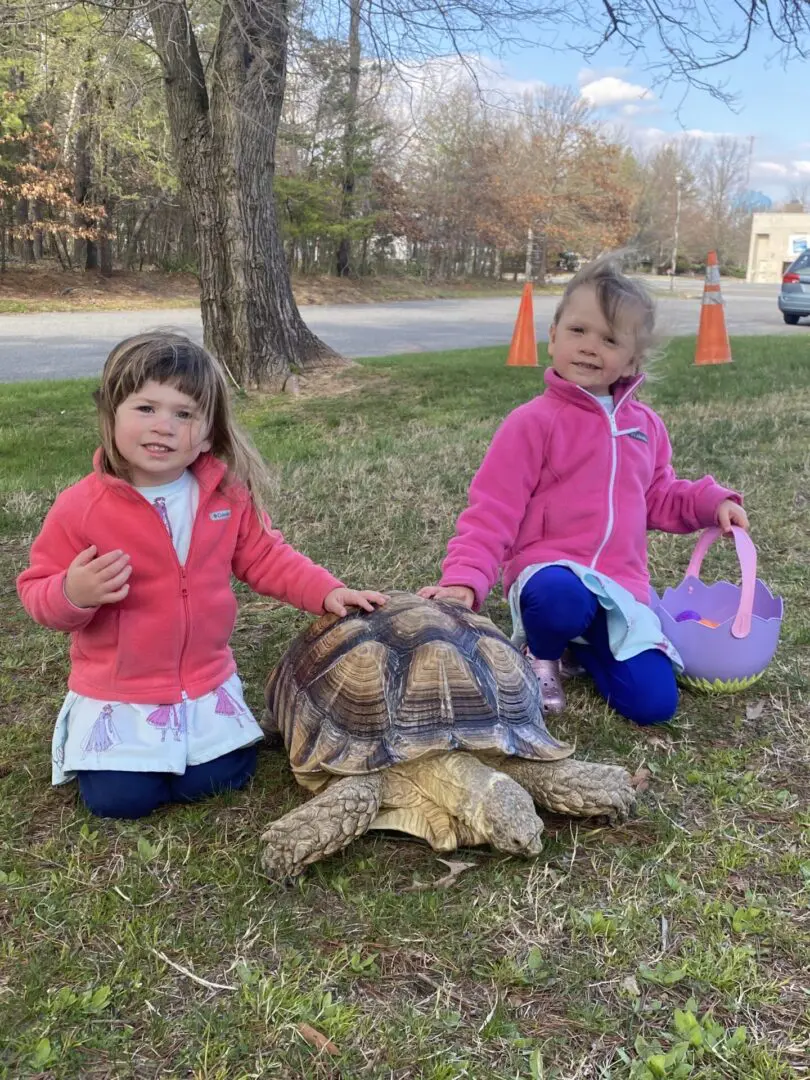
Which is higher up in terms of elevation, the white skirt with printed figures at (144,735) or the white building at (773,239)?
the white building at (773,239)

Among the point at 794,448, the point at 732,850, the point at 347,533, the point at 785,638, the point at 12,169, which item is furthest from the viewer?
the point at 12,169

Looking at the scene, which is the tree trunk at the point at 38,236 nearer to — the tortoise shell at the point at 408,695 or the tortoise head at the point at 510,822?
the tortoise shell at the point at 408,695

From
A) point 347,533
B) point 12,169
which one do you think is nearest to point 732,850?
point 347,533

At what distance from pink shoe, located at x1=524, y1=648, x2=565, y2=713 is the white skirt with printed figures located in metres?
1.06

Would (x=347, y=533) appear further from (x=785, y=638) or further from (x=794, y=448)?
(x=794, y=448)

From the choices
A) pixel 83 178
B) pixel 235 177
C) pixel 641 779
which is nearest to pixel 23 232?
pixel 83 178

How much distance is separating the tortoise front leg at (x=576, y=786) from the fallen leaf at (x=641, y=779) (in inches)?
7.7

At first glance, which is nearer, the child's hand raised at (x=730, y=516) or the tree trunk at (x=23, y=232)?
the child's hand raised at (x=730, y=516)

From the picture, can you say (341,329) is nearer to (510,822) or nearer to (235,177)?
(235,177)

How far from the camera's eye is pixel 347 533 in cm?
499

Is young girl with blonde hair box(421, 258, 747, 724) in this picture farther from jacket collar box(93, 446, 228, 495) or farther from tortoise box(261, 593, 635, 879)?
jacket collar box(93, 446, 228, 495)

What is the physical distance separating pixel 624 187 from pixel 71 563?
187 feet

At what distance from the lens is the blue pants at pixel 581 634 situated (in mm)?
3117

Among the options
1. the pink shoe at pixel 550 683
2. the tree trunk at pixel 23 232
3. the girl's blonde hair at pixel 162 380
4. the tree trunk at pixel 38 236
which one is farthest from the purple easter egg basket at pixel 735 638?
the tree trunk at pixel 38 236
